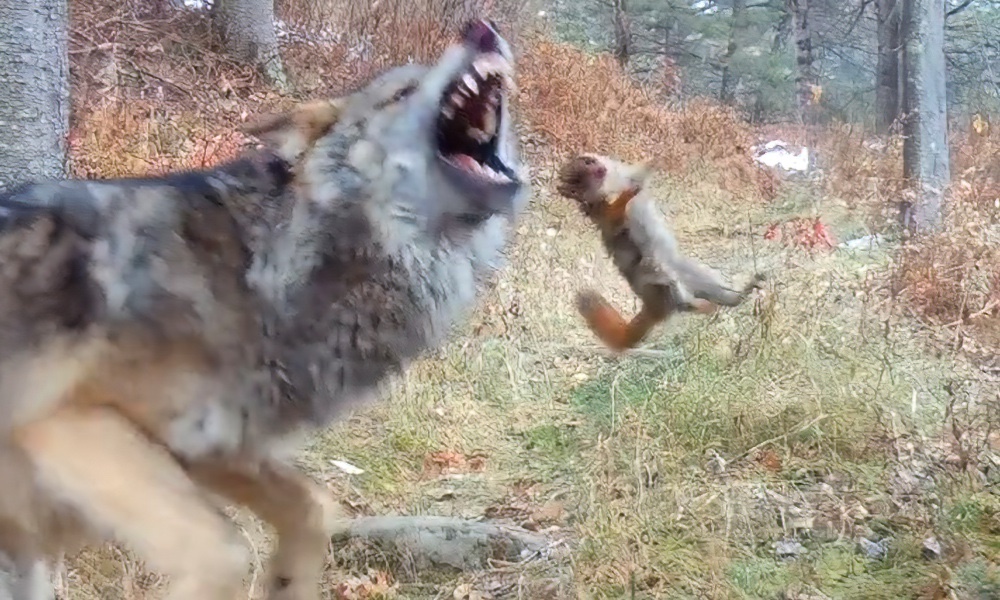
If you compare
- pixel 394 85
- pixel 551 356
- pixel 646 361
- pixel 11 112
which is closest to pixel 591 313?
pixel 646 361

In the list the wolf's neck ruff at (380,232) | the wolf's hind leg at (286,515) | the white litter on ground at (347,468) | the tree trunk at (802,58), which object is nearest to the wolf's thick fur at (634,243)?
the white litter on ground at (347,468)

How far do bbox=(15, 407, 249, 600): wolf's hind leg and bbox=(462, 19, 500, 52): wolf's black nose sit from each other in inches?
37.4

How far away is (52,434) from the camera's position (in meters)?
1.51

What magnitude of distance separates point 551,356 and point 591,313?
1038 millimetres

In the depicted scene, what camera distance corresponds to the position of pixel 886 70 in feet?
31.6

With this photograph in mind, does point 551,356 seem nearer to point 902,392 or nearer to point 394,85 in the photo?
point 902,392

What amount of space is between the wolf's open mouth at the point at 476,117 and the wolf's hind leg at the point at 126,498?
803 mm

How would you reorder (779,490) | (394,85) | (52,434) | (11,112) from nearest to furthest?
(52,434) → (394,85) → (11,112) → (779,490)

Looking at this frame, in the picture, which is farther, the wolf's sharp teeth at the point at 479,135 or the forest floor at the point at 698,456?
the forest floor at the point at 698,456

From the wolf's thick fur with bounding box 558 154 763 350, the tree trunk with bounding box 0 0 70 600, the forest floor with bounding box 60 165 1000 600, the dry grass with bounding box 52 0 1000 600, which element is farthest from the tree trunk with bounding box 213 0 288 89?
the tree trunk with bounding box 0 0 70 600

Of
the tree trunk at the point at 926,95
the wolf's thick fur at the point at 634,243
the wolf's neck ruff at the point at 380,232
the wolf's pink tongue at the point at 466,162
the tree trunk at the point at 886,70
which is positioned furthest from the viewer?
the tree trunk at the point at 886,70

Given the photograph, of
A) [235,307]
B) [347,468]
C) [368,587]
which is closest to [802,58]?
[347,468]

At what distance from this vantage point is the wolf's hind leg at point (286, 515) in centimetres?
191

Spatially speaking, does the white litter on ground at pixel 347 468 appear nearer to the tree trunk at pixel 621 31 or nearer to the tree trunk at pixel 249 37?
the tree trunk at pixel 249 37
